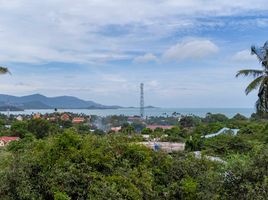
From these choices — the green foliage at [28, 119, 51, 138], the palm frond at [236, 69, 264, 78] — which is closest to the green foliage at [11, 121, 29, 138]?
the green foliage at [28, 119, 51, 138]

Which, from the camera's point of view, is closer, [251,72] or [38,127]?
[251,72]

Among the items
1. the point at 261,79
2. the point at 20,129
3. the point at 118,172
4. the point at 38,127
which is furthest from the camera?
the point at 20,129

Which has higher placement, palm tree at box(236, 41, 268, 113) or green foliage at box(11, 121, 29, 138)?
palm tree at box(236, 41, 268, 113)

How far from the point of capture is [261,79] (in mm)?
15227

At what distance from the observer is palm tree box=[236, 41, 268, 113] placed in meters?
15.2

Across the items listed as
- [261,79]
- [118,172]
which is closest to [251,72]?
[261,79]

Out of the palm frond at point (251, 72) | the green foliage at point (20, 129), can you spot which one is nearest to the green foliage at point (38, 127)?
the green foliage at point (20, 129)

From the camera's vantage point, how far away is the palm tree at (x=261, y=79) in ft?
49.8

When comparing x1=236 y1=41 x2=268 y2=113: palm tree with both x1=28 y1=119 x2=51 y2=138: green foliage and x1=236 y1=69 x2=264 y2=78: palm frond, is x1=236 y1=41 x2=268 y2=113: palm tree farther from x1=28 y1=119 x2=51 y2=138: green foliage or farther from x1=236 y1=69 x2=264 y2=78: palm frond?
x1=28 y1=119 x2=51 y2=138: green foliage

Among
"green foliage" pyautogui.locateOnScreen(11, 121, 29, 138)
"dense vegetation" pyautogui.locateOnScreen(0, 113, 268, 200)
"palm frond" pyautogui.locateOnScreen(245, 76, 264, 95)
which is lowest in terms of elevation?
"green foliage" pyautogui.locateOnScreen(11, 121, 29, 138)

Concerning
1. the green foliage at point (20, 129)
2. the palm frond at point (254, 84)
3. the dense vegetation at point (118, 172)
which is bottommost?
the green foliage at point (20, 129)

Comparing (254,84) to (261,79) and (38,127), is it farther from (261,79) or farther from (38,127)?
(38,127)

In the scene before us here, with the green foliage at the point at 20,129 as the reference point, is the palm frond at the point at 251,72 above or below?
above

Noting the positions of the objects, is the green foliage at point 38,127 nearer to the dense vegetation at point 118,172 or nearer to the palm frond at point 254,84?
the palm frond at point 254,84
